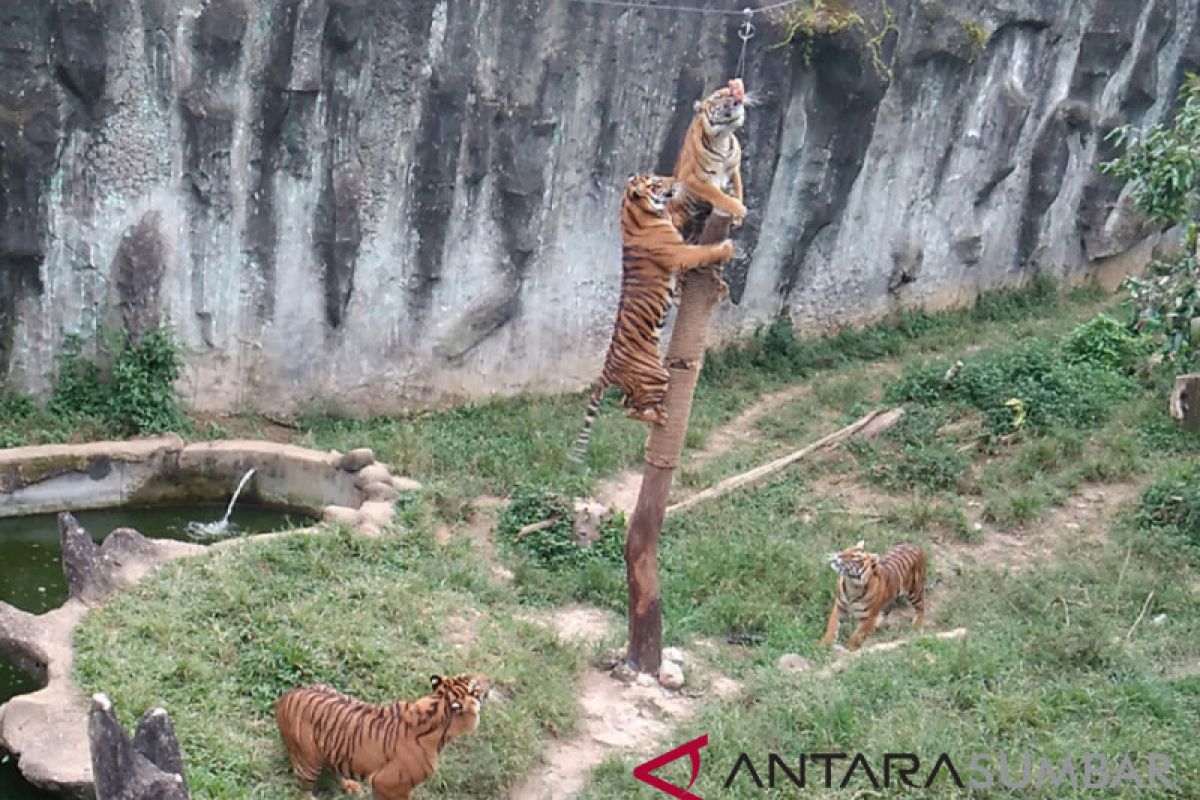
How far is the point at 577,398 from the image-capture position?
1195cm

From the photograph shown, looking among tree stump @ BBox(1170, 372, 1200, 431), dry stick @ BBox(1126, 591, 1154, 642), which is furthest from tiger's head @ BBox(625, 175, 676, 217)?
tree stump @ BBox(1170, 372, 1200, 431)

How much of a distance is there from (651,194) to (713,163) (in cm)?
34

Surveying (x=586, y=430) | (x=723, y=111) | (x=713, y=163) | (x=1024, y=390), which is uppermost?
(x=723, y=111)

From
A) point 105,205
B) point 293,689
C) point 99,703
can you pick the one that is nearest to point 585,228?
point 105,205

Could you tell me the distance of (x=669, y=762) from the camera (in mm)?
5867

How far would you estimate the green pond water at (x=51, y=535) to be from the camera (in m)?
7.80

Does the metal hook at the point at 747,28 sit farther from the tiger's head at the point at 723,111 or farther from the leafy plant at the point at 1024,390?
the leafy plant at the point at 1024,390

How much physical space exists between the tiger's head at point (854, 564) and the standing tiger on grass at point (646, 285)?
153cm

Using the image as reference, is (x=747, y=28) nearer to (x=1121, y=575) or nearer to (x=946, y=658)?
(x=946, y=658)

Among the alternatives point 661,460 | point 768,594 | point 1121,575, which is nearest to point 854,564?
point 768,594

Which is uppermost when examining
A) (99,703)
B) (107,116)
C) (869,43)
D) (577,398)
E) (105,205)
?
(869,43)

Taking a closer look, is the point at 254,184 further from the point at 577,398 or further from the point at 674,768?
the point at 674,768

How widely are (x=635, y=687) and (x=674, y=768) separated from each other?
3.57 ft

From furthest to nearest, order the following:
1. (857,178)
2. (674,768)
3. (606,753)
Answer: (857,178)
(606,753)
(674,768)
